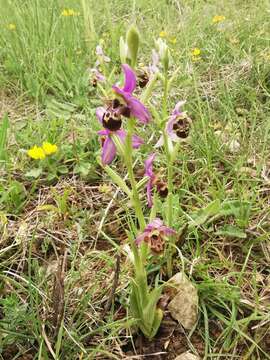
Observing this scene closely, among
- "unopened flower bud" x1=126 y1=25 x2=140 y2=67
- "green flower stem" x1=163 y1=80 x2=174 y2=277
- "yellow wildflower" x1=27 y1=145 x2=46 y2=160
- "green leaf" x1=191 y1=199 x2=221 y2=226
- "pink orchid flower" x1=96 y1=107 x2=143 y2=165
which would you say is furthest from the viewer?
"yellow wildflower" x1=27 y1=145 x2=46 y2=160

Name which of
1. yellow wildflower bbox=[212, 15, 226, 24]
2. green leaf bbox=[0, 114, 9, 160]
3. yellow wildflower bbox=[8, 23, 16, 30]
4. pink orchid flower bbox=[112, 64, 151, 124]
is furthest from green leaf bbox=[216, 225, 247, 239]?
yellow wildflower bbox=[8, 23, 16, 30]

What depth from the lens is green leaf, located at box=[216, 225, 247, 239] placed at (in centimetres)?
158

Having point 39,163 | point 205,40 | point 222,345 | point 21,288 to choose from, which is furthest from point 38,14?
point 222,345

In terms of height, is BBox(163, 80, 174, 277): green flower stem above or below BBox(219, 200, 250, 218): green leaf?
above

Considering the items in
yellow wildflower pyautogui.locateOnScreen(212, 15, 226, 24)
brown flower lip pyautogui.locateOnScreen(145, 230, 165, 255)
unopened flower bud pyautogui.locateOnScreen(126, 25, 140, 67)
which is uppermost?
unopened flower bud pyautogui.locateOnScreen(126, 25, 140, 67)

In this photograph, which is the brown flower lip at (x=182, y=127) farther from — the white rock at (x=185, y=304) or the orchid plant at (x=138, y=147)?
the white rock at (x=185, y=304)

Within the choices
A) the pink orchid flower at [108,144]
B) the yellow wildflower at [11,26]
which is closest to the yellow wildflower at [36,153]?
the pink orchid flower at [108,144]

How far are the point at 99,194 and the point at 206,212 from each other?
47 centimetres

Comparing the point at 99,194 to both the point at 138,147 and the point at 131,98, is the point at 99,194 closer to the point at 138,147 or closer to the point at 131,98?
the point at 138,147

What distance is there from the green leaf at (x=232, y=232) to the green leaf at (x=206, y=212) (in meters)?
0.07

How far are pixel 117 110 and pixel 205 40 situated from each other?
1934 mm

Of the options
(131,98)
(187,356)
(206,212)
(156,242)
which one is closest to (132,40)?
(131,98)

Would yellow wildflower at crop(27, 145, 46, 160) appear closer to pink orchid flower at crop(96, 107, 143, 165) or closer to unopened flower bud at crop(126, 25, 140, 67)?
pink orchid flower at crop(96, 107, 143, 165)

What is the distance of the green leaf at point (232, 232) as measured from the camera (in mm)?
1577
